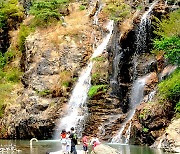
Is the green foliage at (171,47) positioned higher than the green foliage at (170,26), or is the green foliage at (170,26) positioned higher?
the green foliage at (170,26)

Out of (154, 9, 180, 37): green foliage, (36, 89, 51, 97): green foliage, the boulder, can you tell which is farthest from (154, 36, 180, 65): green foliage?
(36, 89, 51, 97): green foliage

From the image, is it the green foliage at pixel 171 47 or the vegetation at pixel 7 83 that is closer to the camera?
the green foliage at pixel 171 47

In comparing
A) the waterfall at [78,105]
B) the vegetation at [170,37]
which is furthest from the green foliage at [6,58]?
the vegetation at [170,37]

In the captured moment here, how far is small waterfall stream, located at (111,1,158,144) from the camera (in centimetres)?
3167

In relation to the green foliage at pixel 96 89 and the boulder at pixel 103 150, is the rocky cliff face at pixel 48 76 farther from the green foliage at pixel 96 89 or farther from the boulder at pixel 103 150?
the boulder at pixel 103 150

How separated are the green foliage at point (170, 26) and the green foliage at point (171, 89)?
317cm

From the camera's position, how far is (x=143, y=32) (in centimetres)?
3575

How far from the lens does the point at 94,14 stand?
159ft

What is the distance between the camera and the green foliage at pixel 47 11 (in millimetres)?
49062

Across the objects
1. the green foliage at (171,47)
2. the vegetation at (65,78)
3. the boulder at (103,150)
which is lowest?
the boulder at (103,150)

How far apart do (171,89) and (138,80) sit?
5846 mm

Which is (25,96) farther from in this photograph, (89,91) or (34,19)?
(34,19)

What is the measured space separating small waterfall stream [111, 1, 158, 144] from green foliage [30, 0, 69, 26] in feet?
49.4

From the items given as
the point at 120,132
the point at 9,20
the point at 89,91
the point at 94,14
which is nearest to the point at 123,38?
the point at 89,91
